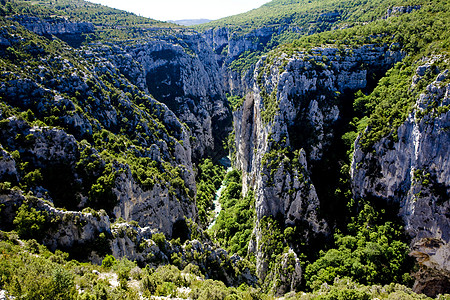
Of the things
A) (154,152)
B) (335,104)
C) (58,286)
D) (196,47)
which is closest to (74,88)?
(154,152)

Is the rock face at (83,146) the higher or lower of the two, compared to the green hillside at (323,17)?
lower

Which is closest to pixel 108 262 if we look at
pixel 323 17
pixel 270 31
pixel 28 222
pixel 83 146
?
pixel 28 222

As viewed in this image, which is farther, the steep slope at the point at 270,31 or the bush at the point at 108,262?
the steep slope at the point at 270,31

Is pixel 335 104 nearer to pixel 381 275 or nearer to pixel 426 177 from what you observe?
pixel 426 177

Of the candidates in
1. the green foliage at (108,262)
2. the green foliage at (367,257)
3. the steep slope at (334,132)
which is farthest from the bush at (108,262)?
the green foliage at (367,257)

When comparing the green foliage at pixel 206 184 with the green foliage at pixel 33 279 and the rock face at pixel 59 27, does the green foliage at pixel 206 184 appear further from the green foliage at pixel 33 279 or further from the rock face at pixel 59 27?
the rock face at pixel 59 27

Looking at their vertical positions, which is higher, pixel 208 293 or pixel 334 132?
pixel 334 132

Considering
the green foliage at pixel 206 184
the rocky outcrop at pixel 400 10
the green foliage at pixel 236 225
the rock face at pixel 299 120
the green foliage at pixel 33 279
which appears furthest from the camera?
the green foliage at pixel 206 184

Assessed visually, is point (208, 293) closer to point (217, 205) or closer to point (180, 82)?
point (217, 205)

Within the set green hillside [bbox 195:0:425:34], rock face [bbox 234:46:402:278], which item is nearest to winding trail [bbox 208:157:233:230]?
rock face [bbox 234:46:402:278]
